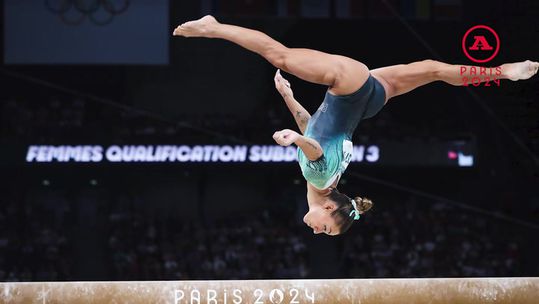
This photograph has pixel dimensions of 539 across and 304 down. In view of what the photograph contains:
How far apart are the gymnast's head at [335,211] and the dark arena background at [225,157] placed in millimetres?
6173

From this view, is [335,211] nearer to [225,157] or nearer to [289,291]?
[289,291]

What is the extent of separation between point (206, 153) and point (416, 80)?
7439 millimetres

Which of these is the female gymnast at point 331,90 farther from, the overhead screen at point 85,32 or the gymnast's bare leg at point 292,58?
the overhead screen at point 85,32

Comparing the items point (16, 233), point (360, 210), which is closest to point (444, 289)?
point (360, 210)

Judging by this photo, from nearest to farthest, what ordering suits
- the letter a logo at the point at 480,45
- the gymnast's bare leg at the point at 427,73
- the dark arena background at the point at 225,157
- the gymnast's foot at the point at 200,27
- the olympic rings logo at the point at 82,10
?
the gymnast's foot at the point at 200,27
the gymnast's bare leg at the point at 427,73
the letter a logo at the point at 480,45
the olympic rings logo at the point at 82,10
the dark arena background at the point at 225,157

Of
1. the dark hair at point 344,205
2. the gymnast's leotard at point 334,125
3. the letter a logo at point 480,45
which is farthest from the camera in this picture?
the letter a logo at point 480,45

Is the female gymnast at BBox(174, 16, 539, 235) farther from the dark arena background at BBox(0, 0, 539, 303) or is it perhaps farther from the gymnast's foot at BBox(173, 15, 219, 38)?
the dark arena background at BBox(0, 0, 539, 303)

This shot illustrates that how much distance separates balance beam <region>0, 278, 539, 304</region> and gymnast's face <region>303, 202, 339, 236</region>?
100 centimetres

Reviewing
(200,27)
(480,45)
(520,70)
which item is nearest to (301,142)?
(200,27)

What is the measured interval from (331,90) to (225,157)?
291 inches

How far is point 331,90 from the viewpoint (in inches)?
372

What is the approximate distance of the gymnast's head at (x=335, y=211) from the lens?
9844mm

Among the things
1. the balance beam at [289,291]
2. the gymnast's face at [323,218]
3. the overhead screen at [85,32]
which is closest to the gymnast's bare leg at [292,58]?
the gymnast's face at [323,218]

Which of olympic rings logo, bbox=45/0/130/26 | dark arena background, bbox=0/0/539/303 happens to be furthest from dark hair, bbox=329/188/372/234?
olympic rings logo, bbox=45/0/130/26
